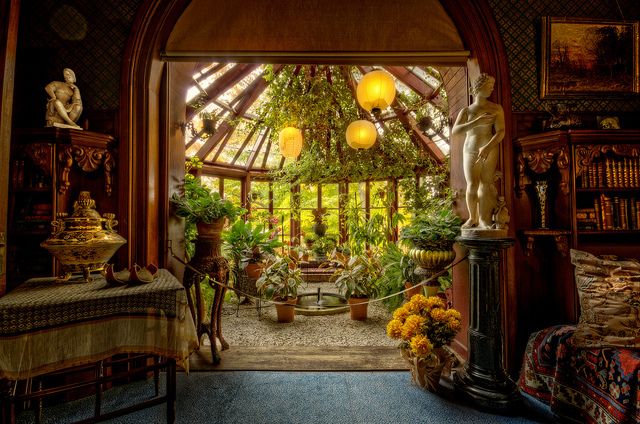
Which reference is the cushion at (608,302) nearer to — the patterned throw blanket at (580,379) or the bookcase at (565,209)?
the patterned throw blanket at (580,379)

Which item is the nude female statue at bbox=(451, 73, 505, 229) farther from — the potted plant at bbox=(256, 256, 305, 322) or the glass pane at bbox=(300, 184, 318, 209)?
the glass pane at bbox=(300, 184, 318, 209)

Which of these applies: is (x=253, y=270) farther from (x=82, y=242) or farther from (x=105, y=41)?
(x=105, y=41)

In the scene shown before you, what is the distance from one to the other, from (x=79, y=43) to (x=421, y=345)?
Result: 3.76 meters

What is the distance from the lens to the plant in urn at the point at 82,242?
172 cm

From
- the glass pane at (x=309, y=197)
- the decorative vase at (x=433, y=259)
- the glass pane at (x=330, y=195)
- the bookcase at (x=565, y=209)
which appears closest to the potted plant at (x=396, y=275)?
the decorative vase at (x=433, y=259)

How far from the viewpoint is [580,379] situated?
184 centimetres

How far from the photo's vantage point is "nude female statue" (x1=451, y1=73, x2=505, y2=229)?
2.12 meters

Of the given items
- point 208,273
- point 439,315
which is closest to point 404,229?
point 439,315

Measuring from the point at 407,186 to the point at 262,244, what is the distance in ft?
10.3

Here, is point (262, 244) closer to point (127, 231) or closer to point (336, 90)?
point (127, 231)

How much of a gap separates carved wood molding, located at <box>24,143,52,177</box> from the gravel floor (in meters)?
2.33

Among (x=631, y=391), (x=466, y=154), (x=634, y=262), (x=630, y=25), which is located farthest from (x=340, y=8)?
(x=631, y=391)

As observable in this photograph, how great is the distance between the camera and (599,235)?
244 centimetres

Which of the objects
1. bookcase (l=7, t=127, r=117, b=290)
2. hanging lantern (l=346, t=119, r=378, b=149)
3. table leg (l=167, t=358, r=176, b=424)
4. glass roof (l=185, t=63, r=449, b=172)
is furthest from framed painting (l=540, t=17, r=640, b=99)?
bookcase (l=7, t=127, r=117, b=290)
